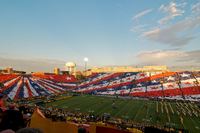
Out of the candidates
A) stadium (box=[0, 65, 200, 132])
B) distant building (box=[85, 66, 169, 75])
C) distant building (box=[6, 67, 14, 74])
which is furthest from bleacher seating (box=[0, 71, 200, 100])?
distant building (box=[6, 67, 14, 74])

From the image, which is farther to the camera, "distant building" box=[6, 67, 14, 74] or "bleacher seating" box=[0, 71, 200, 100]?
"distant building" box=[6, 67, 14, 74]

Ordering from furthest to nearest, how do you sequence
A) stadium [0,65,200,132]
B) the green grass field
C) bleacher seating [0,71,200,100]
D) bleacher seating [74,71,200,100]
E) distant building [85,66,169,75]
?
distant building [85,66,169,75]
bleacher seating [74,71,200,100]
bleacher seating [0,71,200,100]
stadium [0,65,200,132]
the green grass field

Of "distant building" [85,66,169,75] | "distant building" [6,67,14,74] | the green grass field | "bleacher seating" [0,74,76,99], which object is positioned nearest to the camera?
the green grass field

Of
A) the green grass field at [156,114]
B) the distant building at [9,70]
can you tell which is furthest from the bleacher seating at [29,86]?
the distant building at [9,70]

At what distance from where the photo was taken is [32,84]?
221ft

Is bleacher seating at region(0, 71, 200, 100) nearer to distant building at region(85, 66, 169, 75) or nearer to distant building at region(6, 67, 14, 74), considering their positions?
distant building at region(85, 66, 169, 75)

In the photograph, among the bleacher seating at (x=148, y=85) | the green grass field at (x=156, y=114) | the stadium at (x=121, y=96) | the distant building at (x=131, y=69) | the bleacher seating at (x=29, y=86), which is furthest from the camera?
the distant building at (x=131, y=69)

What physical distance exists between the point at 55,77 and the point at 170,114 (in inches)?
2069

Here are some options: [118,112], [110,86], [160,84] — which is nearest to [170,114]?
[118,112]

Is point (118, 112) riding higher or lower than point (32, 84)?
lower

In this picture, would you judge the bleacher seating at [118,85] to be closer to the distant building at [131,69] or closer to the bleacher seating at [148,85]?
the bleacher seating at [148,85]

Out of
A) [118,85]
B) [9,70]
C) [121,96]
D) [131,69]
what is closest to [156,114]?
[121,96]

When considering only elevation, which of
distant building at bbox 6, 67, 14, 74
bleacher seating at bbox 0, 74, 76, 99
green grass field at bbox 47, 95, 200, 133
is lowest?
green grass field at bbox 47, 95, 200, 133

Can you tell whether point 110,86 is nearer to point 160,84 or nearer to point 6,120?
point 160,84
